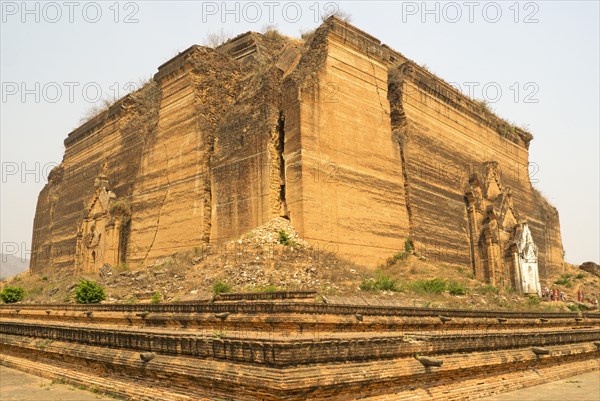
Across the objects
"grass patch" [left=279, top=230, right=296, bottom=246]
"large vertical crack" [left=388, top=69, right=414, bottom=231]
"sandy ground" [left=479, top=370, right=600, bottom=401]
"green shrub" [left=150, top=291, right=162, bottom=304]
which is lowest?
"sandy ground" [left=479, top=370, right=600, bottom=401]

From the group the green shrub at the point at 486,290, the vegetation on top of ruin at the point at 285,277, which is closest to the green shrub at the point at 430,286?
the vegetation on top of ruin at the point at 285,277

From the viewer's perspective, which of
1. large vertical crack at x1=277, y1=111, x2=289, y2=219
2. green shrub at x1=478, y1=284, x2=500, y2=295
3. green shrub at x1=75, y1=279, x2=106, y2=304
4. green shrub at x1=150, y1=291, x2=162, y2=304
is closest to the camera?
green shrub at x1=150, y1=291, x2=162, y2=304

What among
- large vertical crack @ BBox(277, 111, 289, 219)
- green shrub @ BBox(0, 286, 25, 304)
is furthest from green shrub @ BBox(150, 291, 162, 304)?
green shrub @ BBox(0, 286, 25, 304)

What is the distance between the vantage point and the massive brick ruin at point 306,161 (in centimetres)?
1772

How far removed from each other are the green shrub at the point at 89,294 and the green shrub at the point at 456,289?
33.6 feet

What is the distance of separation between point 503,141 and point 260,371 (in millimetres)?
28080

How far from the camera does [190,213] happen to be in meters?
19.9

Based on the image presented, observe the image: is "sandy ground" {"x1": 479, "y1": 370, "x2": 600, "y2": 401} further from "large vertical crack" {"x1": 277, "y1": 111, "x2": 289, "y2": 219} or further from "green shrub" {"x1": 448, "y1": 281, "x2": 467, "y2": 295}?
"large vertical crack" {"x1": 277, "y1": 111, "x2": 289, "y2": 219}

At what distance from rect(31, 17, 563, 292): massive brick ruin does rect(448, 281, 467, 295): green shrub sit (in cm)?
273

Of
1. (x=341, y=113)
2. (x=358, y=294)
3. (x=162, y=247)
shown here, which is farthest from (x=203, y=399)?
(x=162, y=247)

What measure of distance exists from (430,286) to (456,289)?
0.83 meters

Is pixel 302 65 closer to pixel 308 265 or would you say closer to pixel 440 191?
pixel 308 265

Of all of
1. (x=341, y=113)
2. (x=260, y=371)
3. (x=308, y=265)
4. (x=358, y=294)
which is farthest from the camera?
(x=341, y=113)

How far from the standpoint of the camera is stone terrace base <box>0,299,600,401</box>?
223 inches
